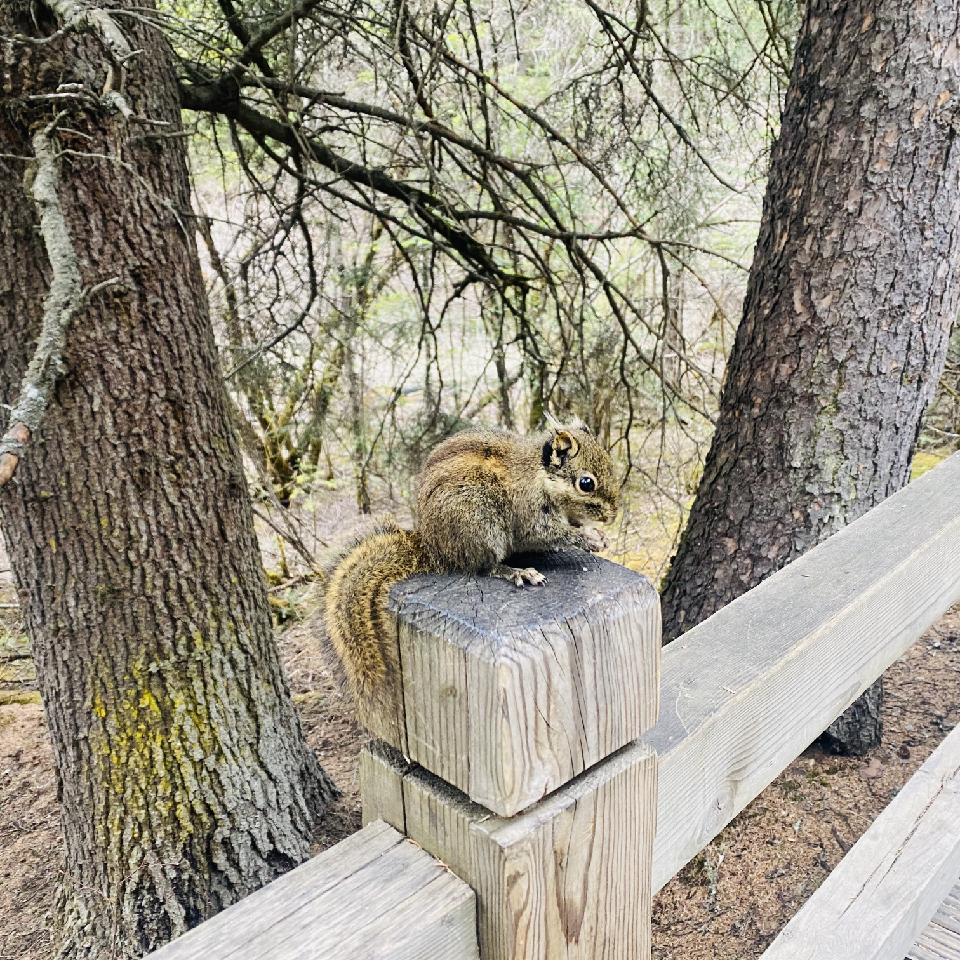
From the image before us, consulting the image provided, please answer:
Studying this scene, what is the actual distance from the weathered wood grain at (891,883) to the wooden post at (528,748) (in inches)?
23.5

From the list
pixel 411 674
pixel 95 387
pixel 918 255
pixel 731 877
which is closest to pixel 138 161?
pixel 95 387

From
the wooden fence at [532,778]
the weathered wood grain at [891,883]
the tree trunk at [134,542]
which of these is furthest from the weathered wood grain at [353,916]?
the tree trunk at [134,542]

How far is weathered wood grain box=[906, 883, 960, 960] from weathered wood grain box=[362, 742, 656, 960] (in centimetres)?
105

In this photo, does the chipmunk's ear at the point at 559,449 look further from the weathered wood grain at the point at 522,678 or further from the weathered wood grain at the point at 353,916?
the weathered wood grain at the point at 353,916

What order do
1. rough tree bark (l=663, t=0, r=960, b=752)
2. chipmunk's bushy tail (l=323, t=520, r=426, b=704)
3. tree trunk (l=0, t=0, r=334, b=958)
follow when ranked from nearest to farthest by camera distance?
chipmunk's bushy tail (l=323, t=520, r=426, b=704) → tree trunk (l=0, t=0, r=334, b=958) → rough tree bark (l=663, t=0, r=960, b=752)

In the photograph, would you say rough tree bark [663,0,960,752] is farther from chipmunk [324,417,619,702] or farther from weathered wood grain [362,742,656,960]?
weathered wood grain [362,742,656,960]

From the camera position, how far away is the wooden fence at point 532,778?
58 centimetres

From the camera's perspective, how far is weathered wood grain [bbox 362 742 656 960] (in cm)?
62

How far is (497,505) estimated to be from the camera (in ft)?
4.66

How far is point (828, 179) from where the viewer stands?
217cm

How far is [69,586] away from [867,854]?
5.94 feet

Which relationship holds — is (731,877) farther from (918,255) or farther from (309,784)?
(918,255)

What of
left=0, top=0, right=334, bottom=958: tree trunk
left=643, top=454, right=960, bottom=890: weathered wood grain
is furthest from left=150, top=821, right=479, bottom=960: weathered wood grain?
left=0, top=0, right=334, bottom=958: tree trunk

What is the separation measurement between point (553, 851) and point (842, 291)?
6.63ft
